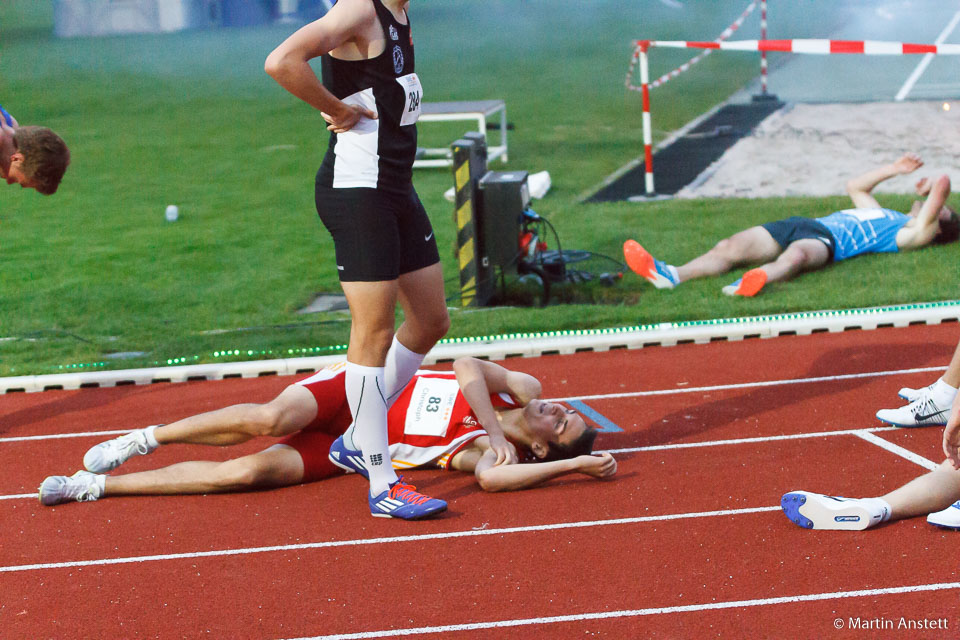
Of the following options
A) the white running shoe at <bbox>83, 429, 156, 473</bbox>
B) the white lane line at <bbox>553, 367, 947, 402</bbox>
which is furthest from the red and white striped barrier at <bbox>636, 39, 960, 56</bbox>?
the white running shoe at <bbox>83, 429, 156, 473</bbox>

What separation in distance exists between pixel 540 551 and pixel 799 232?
4.66m

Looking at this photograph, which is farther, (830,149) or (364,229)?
(830,149)

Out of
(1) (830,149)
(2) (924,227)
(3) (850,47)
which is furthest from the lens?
(1) (830,149)

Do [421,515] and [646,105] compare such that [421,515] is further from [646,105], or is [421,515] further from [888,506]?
[646,105]

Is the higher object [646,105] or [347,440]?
[646,105]

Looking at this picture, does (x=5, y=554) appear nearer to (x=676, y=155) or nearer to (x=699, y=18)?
(x=676, y=155)

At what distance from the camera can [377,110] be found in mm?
3746

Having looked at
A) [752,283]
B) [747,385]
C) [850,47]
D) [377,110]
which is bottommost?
[747,385]

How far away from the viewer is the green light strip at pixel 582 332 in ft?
21.2

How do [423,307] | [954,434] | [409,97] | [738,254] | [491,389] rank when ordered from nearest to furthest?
[954,434] < [409,97] < [423,307] < [491,389] < [738,254]

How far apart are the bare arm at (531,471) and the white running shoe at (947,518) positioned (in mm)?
1203

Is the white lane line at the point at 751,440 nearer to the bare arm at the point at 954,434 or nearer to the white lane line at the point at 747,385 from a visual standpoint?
the white lane line at the point at 747,385

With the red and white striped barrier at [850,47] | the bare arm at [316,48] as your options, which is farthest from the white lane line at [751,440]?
the red and white striped barrier at [850,47]

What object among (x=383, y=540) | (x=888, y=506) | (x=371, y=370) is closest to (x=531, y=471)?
(x=383, y=540)
